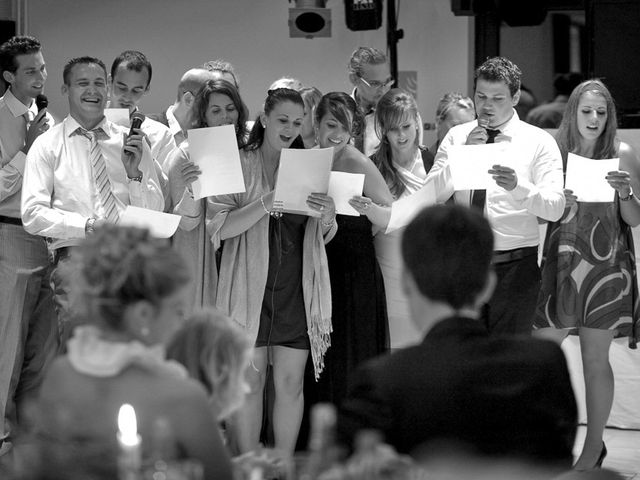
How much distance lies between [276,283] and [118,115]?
95 centimetres

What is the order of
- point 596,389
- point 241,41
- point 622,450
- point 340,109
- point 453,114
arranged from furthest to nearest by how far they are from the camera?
point 241,41
point 453,114
point 622,450
point 340,109
point 596,389

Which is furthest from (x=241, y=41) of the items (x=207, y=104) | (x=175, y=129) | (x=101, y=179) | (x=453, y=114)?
(x=101, y=179)

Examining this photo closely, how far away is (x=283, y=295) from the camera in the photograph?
4.30m

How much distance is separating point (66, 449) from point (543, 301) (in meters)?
3.24

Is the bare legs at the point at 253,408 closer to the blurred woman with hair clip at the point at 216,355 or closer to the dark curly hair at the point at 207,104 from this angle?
the dark curly hair at the point at 207,104

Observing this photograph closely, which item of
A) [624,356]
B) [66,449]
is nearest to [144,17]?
[624,356]

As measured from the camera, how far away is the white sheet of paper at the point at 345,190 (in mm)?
4207

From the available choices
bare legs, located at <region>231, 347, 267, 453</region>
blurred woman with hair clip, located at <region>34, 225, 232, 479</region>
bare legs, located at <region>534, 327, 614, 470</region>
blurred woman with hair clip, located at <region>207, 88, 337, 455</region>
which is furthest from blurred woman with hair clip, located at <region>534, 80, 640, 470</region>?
blurred woman with hair clip, located at <region>34, 225, 232, 479</region>

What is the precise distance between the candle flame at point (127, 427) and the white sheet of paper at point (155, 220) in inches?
89.8

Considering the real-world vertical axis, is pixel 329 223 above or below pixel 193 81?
below

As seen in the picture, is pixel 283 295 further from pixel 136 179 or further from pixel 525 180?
pixel 525 180

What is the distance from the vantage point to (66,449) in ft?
4.66

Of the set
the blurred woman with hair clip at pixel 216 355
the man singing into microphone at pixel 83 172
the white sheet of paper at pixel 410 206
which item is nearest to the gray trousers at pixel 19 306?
the man singing into microphone at pixel 83 172

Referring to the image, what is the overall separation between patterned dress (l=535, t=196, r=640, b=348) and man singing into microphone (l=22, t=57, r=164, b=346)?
1.58 m
